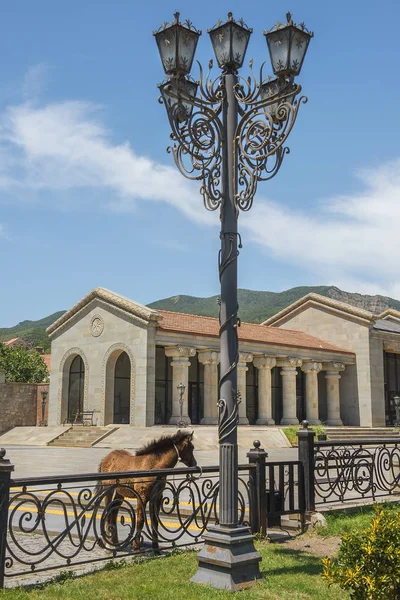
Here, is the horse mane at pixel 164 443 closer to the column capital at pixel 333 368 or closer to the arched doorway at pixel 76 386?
the arched doorway at pixel 76 386

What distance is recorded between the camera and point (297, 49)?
723 centimetres

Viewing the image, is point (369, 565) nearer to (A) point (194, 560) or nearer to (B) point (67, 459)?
(A) point (194, 560)

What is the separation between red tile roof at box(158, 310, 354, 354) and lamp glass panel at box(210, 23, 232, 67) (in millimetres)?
24531

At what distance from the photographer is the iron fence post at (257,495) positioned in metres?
8.78

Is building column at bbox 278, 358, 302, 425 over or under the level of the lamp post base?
over

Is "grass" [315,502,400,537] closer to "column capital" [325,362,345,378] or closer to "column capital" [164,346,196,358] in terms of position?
"column capital" [164,346,196,358]

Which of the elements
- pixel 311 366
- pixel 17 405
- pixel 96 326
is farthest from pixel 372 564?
pixel 17 405

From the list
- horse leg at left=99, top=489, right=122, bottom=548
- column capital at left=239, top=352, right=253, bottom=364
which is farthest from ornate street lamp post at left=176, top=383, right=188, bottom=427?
horse leg at left=99, top=489, right=122, bottom=548

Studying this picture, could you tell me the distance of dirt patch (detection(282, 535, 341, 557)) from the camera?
8.32 meters

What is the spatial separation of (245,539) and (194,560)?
118cm

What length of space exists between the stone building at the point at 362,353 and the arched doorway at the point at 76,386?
56.8ft

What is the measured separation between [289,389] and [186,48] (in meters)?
33.3

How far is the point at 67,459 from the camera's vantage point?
2202 cm

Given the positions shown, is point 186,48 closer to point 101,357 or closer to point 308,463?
point 308,463
